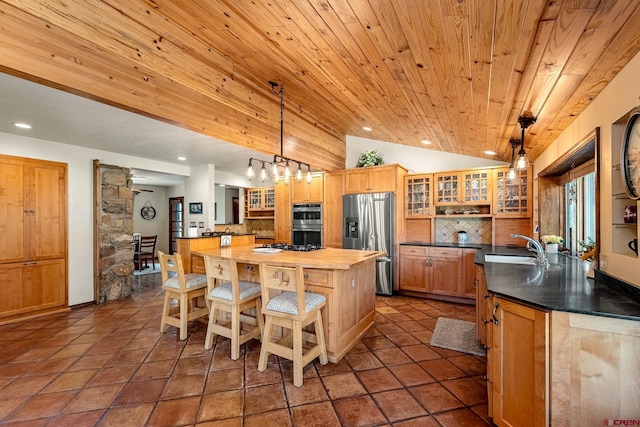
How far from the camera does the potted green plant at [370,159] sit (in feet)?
16.6

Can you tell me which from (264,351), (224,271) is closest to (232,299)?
(224,271)

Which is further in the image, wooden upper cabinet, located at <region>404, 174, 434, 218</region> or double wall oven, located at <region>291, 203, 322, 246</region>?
double wall oven, located at <region>291, 203, 322, 246</region>

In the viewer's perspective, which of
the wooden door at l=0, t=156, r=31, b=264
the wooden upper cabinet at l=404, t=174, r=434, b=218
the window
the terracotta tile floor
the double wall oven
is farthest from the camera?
the double wall oven

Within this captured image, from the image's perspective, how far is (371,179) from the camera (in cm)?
494

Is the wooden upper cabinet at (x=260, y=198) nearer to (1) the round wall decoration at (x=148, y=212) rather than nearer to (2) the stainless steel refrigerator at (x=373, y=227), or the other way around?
(2) the stainless steel refrigerator at (x=373, y=227)

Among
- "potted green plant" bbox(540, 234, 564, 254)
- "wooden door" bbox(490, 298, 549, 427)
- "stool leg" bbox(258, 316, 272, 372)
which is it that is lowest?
"stool leg" bbox(258, 316, 272, 372)

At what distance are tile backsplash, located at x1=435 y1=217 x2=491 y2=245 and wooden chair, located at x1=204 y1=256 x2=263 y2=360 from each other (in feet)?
11.3

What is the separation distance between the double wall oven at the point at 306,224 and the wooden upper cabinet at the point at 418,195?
63.4 inches

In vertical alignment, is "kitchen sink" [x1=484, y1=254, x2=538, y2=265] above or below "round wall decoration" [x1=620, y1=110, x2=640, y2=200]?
below

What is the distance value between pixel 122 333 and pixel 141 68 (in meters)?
2.82

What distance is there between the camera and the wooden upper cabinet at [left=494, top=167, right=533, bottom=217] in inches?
161

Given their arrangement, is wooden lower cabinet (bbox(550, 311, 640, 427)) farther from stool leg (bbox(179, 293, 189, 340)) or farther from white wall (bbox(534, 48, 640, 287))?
stool leg (bbox(179, 293, 189, 340))

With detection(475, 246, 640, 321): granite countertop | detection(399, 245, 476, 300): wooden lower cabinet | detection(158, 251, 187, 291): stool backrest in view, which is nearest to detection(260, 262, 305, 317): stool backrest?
detection(158, 251, 187, 291): stool backrest

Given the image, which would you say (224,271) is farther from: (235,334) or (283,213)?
(283,213)
